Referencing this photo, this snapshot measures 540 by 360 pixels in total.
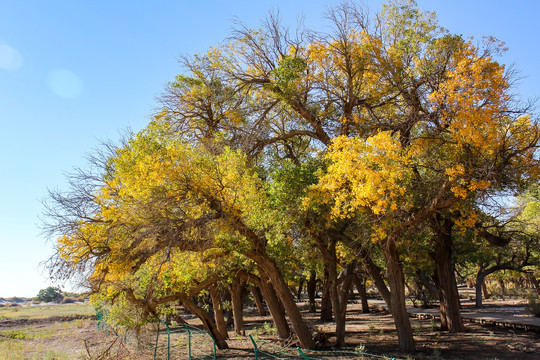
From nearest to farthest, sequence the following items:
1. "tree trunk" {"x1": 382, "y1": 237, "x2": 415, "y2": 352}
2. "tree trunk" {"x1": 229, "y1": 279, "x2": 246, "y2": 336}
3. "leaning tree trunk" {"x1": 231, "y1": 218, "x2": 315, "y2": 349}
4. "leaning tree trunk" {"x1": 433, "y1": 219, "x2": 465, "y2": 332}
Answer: "leaning tree trunk" {"x1": 231, "y1": 218, "x2": 315, "y2": 349}
"tree trunk" {"x1": 382, "y1": 237, "x2": 415, "y2": 352}
"leaning tree trunk" {"x1": 433, "y1": 219, "x2": 465, "y2": 332}
"tree trunk" {"x1": 229, "y1": 279, "x2": 246, "y2": 336}

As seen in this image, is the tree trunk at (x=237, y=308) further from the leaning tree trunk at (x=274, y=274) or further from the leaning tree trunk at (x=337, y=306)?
the leaning tree trunk at (x=274, y=274)

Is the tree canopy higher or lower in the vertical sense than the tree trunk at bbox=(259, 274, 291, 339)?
higher

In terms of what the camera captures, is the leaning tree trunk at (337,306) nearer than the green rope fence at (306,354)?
No

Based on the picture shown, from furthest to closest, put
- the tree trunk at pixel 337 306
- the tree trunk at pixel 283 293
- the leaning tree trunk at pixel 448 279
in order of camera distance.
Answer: the leaning tree trunk at pixel 448 279 < the tree trunk at pixel 337 306 < the tree trunk at pixel 283 293

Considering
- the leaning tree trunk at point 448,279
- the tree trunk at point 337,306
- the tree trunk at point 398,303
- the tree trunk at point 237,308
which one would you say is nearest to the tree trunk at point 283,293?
the tree trunk at point 337,306

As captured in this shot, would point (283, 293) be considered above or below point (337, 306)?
above

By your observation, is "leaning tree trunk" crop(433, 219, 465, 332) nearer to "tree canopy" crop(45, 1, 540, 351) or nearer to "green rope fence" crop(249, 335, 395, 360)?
"tree canopy" crop(45, 1, 540, 351)

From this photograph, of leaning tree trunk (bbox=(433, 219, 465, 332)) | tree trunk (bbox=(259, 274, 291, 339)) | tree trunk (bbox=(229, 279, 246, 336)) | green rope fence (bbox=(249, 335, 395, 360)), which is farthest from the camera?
tree trunk (bbox=(229, 279, 246, 336))

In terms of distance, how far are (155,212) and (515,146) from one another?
9.65 m

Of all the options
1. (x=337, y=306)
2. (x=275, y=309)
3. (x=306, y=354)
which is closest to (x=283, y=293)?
(x=306, y=354)

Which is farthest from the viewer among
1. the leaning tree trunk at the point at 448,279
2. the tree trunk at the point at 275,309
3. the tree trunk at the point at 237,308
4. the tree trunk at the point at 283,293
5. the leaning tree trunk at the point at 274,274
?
the tree trunk at the point at 237,308

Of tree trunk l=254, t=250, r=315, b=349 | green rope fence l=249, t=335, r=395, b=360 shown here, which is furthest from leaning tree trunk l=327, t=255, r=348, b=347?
green rope fence l=249, t=335, r=395, b=360

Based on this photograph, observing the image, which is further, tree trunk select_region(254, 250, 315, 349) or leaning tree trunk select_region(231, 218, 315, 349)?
tree trunk select_region(254, 250, 315, 349)

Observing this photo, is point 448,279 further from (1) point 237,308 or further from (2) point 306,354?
(1) point 237,308
